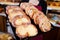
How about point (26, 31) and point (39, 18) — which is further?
point (39, 18)

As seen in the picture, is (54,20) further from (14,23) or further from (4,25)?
(14,23)

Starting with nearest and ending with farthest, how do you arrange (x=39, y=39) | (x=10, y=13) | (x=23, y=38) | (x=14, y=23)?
(x=23, y=38) → (x=14, y=23) → (x=10, y=13) → (x=39, y=39)

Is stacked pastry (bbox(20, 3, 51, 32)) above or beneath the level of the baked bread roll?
above

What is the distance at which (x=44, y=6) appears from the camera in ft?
4.53

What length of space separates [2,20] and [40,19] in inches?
24.6

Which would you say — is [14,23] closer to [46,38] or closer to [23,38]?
[23,38]

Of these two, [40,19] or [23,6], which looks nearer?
[40,19]

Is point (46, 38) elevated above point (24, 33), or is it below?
below

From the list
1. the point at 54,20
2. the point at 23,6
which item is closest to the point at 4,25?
the point at 23,6

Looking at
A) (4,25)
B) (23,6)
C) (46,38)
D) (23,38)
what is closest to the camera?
(23,38)

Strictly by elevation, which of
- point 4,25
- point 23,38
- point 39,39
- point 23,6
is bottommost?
point 39,39

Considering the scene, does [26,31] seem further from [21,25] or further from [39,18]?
[39,18]

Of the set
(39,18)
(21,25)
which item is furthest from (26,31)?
(39,18)

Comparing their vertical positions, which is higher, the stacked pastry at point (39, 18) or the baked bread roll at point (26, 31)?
the stacked pastry at point (39, 18)
